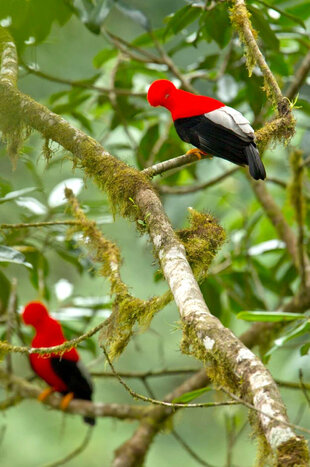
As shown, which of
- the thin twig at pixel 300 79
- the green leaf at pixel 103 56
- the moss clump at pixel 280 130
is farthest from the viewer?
the green leaf at pixel 103 56

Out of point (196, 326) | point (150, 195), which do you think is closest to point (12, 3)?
point (150, 195)

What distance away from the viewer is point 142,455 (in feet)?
9.05

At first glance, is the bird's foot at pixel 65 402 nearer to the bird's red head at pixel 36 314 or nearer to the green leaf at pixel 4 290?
the bird's red head at pixel 36 314

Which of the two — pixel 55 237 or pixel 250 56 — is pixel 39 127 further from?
pixel 55 237

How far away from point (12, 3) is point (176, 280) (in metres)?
1.32

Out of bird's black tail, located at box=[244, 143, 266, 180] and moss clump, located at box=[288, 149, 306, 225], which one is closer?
moss clump, located at box=[288, 149, 306, 225]

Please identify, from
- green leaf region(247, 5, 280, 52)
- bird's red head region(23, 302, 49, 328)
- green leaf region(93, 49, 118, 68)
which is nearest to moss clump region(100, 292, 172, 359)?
green leaf region(247, 5, 280, 52)

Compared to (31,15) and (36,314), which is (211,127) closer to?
(31,15)

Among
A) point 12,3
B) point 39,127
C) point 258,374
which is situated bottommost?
point 258,374

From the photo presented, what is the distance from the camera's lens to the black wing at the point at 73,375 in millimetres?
3518

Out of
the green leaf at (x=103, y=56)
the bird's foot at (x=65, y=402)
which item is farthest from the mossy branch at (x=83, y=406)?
the green leaf at (x=103, y=56)

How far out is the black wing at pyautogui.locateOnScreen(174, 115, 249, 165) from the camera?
6.09 feet

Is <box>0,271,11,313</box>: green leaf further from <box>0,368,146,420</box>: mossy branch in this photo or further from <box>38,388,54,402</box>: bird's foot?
<box>38,388,54,402</box>: bird's foot

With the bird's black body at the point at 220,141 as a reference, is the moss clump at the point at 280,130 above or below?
below
